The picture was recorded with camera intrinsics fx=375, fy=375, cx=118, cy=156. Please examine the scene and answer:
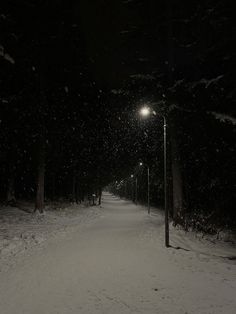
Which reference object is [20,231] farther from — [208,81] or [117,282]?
[208,81]

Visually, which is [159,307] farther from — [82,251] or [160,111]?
[160,111]

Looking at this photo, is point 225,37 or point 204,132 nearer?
point 225,37

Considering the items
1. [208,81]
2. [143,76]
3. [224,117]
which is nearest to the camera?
[224,117]

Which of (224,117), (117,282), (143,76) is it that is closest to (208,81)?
(224,117)

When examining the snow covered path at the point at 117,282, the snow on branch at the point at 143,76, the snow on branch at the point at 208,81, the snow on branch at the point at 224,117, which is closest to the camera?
the snow covered path at the point at 117,282

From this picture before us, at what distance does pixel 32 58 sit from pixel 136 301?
2126 centimetres

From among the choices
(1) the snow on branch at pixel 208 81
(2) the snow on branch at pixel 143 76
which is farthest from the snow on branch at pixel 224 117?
(2) the snow on branch at pixel 143 76

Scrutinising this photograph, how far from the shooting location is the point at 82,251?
14141 millimetres

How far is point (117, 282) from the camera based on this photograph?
9.83 metres

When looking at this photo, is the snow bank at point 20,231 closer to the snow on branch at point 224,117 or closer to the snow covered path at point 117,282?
the snow covered path at point 117,282

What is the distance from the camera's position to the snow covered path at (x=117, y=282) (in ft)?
25.9

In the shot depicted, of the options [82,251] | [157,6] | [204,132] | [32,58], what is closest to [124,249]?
[82,251]

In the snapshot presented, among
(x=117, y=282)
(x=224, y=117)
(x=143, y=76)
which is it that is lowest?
(x=117, y=282)

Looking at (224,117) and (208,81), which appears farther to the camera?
(208,81)
